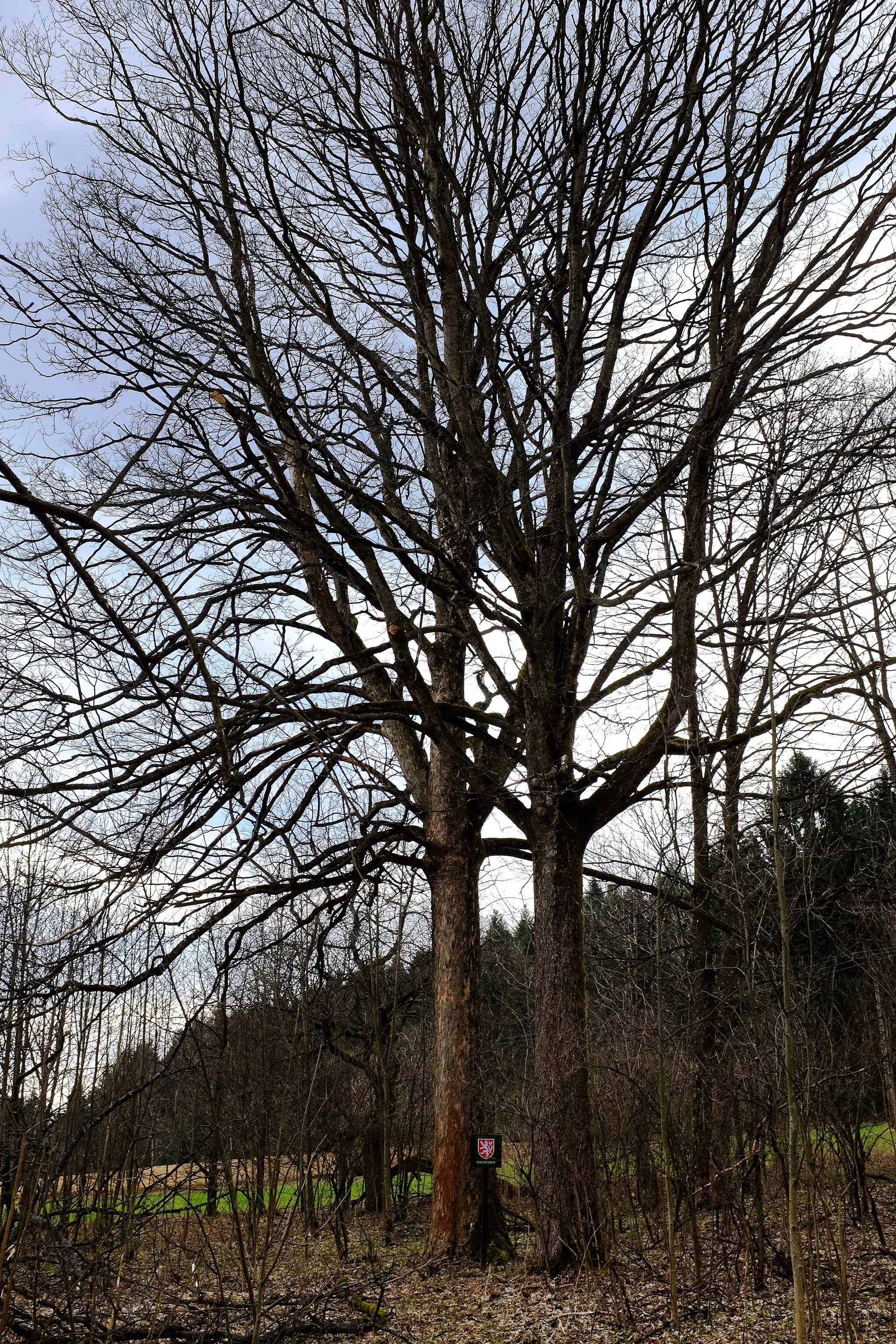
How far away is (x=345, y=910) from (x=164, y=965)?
229 cm

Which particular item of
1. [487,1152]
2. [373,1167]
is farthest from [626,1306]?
[373,1167]

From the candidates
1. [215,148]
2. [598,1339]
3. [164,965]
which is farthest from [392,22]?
[598,1339]

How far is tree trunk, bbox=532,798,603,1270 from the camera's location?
6980 millimetres

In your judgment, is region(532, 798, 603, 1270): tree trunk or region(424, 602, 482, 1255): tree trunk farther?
region(424, 602, 482, 1255): tree trunk

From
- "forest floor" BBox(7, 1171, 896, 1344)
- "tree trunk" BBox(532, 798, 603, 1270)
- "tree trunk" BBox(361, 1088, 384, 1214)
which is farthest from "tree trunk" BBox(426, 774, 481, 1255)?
"tree trunk" BBox(361, 1088, 384, 1214)

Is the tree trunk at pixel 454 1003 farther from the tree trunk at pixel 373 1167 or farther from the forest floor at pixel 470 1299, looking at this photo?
the tree trunk at pixel 373 1167

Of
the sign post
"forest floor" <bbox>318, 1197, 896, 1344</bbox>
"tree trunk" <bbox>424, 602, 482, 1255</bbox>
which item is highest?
"tree trunk" <bbox>424, 602, 482, 1255</bbox>

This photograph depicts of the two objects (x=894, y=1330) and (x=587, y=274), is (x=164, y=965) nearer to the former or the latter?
(x=894, y=1330)

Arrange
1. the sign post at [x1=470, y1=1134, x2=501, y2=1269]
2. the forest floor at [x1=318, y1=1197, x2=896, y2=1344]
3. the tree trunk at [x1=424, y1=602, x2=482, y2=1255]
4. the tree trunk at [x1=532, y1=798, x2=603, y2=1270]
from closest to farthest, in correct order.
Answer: the forest floor at [x1=318, y1=1197, x2=896, y2=1344] → the tree trunk at [x1=532, y1=798, x2=603, y2=1270] → the sign post at [x1=470, y1=1134, x2=501, y2=1269] → the tree trunk at [x1=424, y1=602, x2=482, y2=1255]

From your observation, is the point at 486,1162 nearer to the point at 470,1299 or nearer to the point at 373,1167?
the point at 470,1299

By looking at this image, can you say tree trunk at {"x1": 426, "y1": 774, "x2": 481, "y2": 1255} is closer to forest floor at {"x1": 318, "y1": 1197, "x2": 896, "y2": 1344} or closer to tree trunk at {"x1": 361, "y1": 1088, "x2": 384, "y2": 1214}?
forest floor at {"x1": 318, "y1": 1197, "x2": 896, "y2": 1344}

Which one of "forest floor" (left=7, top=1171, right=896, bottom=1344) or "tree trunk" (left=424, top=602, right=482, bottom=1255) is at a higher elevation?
"tree trunk" (left=424, top=602, right=482, bottom=1255)

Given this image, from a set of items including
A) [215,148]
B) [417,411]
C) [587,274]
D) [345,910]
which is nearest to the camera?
[215,148]

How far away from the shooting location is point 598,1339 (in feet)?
18.7
